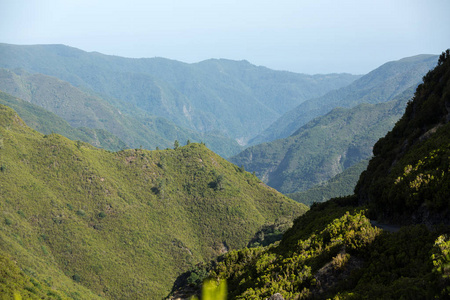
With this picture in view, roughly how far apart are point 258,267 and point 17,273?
5208 cm

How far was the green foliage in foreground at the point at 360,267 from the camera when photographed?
10352mm

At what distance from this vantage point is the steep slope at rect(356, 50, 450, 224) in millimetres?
16344

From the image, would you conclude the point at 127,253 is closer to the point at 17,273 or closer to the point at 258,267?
the point at 17,273

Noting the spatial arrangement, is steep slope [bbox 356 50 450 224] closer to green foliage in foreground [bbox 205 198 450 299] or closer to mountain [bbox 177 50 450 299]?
mountain [bbox 177 50 450 299]

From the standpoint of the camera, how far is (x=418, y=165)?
1881cm

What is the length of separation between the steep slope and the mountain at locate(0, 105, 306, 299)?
6325 cm

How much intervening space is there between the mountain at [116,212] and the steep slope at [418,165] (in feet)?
208

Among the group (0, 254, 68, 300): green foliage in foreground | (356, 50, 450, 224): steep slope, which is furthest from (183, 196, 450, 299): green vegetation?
(0, 254, 68, 300): green foliage in foreground

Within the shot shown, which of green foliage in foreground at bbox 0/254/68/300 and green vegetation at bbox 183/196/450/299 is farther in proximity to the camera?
green foliage in foreground at bbox 0/254/68/300

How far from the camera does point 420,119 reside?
27.4 metres

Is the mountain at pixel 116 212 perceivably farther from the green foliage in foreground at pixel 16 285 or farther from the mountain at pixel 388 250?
the mountain at pixel 388 250

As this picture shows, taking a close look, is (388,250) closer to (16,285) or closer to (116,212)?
(16,285)

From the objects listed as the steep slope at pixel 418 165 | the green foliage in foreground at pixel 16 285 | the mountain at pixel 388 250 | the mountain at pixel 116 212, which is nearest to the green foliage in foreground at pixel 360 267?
the mountain at pixel 388 250

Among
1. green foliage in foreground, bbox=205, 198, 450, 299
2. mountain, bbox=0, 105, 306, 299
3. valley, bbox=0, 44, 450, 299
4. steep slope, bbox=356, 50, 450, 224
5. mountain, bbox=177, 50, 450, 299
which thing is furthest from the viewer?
mountain, bbox=0, 105, 306, 299
